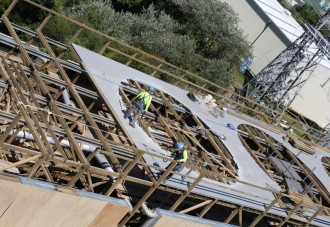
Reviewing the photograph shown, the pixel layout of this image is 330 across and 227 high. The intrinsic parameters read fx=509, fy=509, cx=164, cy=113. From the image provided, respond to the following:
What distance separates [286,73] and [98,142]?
1224 inches

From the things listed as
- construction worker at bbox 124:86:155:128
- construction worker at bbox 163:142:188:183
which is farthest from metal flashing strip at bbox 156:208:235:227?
construction worker at bbox 124:86:155:128

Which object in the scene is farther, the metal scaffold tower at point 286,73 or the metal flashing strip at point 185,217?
the metal scaffold tower at point 286,73

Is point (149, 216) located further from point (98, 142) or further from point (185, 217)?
point (98, 142)

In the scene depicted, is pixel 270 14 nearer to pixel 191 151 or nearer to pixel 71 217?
pixel 191 151

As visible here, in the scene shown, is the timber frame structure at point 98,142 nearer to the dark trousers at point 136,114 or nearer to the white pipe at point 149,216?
the white pipe at point 149,216

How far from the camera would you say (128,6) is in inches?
1668

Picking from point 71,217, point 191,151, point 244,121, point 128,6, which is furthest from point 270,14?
point 71,217

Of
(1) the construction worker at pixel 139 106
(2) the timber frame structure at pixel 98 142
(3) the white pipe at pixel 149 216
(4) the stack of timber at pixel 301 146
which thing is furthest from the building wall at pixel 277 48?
(3) the white pipe at pixel 149 216

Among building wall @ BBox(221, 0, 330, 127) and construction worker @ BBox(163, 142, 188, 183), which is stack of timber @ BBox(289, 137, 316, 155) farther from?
building wall @ BBox(221, 0, 330, 127)

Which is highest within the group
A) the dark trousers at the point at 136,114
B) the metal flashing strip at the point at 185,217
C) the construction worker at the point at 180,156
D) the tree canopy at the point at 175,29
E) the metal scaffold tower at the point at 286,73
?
the tree canopy at the point at 175,29

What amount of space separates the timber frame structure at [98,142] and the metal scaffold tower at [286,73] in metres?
18.7

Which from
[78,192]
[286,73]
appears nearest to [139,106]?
[78,192]

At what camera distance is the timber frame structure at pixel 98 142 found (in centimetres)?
1473

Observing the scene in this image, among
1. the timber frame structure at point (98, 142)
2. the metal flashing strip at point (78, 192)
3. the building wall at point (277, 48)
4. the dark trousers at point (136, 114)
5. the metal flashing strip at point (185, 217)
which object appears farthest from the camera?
the building wall at point (277, 48)
